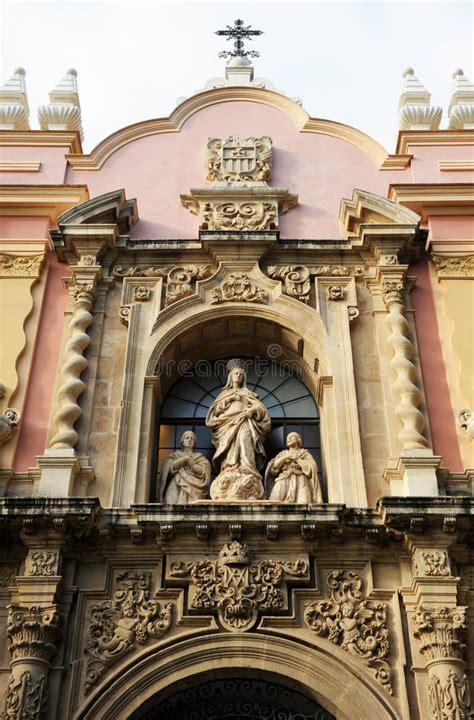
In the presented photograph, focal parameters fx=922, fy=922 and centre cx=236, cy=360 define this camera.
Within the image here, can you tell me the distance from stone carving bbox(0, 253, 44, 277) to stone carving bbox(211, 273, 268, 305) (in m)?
2.26

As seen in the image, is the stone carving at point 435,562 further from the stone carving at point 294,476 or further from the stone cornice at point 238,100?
the stone cornice at point 238,100

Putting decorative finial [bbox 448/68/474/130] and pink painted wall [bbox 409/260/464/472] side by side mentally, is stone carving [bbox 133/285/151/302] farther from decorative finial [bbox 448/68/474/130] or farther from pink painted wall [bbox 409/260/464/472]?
decorative finial [bbox 448/68/474/130]

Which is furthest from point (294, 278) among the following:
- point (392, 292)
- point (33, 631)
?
point (33, 631)

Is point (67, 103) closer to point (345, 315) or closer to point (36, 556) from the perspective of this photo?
point (345, 315)

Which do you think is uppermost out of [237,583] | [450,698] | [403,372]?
[403,372]

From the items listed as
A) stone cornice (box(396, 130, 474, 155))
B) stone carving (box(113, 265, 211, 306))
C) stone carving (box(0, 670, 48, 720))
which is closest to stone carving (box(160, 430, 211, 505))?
stone carving (box(113, 265, 211, 306))

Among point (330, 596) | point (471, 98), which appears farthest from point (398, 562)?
point (471, 98)

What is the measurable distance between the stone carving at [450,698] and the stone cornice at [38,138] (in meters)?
8.73

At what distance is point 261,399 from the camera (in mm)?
11242

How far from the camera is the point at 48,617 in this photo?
845cm

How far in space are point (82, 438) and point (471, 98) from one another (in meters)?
8.26

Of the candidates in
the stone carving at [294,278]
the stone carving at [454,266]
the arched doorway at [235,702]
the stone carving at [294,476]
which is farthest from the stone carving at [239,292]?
the arched doorway at [235,702]

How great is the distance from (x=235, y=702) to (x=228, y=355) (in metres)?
4.45

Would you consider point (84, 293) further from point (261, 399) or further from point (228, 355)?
point (261, 399)
